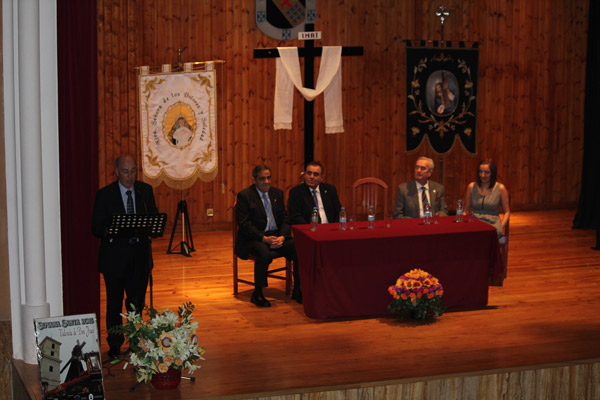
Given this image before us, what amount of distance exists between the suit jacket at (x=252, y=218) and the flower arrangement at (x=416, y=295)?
3.93ft

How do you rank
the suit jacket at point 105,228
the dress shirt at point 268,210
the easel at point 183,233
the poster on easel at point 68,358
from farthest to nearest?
1. the easel at point 183,233
2. the dress shirt at point 268,210
3. the suit jacket at point 105,228
4. the poster on easel at point 68,358

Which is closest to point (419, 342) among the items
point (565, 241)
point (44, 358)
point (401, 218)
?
point (401, 218)

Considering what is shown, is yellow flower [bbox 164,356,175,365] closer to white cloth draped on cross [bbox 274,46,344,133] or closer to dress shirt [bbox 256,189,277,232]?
dress shirt [bbox 256,189,277,232]

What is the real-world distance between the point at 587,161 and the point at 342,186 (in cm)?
322

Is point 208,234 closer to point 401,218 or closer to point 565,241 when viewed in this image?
point 401,218

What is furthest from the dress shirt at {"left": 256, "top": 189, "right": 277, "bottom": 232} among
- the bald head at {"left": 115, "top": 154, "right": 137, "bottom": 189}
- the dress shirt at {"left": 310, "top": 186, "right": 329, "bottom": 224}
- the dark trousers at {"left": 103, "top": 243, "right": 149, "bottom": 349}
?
the bald head at {"left": 115, "top": 154, "right": 137, "bottom": 189}

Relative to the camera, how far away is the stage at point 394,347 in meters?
5.08

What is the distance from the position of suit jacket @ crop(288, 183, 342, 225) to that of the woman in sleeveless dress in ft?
4.21

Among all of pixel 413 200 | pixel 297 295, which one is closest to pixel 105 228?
pixel 297 295

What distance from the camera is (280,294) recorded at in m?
7.30

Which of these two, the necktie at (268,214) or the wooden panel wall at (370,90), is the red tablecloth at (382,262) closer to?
the necktie at (268,214)

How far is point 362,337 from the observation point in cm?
603

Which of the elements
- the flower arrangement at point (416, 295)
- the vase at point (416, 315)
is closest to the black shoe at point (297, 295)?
the flower arrangement at point (416, 295)

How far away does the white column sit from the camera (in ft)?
16.8
